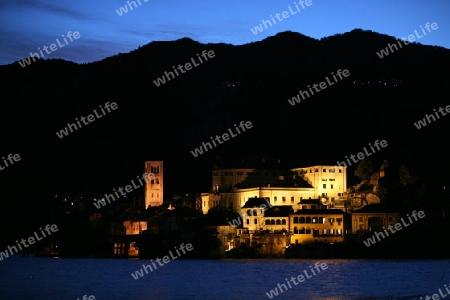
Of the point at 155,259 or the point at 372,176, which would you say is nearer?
the point at 155,259

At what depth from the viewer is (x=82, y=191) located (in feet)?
531

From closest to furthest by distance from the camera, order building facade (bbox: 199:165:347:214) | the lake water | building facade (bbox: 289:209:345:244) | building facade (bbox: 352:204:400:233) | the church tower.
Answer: the lake water, building facade (bbox: 289:209:345:244), building facade (bbox: 352:204:400:233), building facade (bbox: 199:165:347:214), the church tower

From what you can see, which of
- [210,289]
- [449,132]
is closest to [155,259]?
[210,289]

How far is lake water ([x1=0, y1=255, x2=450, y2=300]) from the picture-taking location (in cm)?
5697

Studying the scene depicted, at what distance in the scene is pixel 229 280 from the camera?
6825 centimetres

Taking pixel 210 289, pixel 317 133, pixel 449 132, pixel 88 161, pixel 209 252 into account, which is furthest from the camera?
pixel 88 161

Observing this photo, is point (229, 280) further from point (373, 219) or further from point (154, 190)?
point (154, 190)

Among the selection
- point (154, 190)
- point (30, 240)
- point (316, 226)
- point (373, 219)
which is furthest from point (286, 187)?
point (30, 240)

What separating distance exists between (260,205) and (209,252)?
7802 millimetres

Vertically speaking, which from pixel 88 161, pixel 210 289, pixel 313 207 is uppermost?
pixel 88 161

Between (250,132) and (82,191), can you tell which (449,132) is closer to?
(250,132)

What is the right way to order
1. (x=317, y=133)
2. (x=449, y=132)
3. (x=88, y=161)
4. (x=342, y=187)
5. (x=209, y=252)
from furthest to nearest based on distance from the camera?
(x=88, y=161) → (x=317, y=133) → (x=449, y=132) → (x=342, y=187) → (x=209, y=252)

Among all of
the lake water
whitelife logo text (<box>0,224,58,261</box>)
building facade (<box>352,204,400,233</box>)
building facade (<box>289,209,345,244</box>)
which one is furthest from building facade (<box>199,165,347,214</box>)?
whitelife logo text (<box>0,224,58,261</box>)

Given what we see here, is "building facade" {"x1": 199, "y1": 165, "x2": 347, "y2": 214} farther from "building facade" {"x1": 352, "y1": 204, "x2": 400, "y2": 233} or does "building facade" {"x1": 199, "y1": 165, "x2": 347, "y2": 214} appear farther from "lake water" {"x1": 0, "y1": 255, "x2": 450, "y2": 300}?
"lake water" {"x1": 0, "y1": 255, "x2": 450, "y2": 300}
